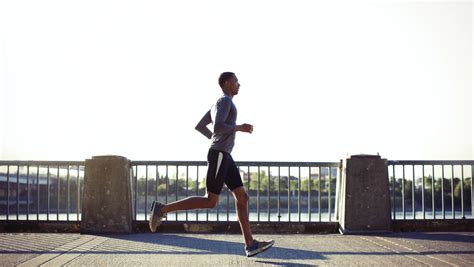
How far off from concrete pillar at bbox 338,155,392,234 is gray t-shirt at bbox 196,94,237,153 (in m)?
3.89

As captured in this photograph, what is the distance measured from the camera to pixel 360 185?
9.55 m

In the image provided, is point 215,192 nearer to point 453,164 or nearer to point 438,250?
point 438,250

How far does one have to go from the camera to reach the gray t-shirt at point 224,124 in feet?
19.8

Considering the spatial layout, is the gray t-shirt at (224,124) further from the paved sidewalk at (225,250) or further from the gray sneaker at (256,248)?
the paved sidewalk at (225,250)

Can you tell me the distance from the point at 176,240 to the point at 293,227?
7.66 ft

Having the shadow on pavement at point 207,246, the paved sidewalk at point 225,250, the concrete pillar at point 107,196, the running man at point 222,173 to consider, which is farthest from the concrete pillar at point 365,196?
the running man at point 222,173

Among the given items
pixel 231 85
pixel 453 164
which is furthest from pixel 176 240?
pixel 453 164

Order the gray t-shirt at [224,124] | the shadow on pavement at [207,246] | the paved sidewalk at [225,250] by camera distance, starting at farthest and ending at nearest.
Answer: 1. the shadow on pavement at [207,246]
2. the gray t-shirt at [224,124]
3. the paved sidewalk at [225,250]

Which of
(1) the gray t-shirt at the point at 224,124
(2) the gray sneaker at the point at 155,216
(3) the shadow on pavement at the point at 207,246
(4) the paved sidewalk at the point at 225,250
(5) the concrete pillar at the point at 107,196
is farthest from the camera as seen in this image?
(5) the concrete pillar at the point at 107,196

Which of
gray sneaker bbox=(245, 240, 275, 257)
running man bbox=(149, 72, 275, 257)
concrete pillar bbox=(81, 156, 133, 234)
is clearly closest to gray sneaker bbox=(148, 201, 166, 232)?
running man bbox=(149, 72, 275, 257)

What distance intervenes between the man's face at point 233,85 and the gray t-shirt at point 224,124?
0.30ft

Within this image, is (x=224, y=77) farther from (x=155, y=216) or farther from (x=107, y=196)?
(x=107, y=196)

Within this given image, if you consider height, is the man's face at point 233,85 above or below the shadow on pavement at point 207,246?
above

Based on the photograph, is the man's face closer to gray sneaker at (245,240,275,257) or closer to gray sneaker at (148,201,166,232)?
gray sneaker at (148,201,166,232)
